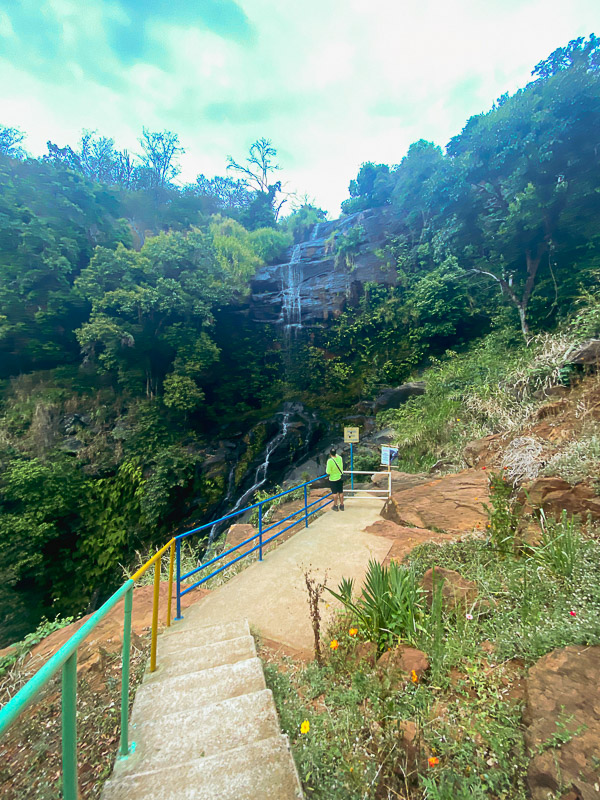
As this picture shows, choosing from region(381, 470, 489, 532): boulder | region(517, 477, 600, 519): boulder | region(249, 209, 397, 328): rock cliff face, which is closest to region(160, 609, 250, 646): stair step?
region(381, 470, 489, 532): boulder

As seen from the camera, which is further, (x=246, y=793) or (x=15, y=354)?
(x=15, y=354)

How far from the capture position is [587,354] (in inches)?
234

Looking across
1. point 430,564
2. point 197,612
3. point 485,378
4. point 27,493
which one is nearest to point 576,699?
point 430,564

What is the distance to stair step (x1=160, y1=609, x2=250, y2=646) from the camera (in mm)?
2824

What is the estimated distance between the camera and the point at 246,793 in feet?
4.64

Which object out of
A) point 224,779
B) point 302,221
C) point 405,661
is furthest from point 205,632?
point 302,221

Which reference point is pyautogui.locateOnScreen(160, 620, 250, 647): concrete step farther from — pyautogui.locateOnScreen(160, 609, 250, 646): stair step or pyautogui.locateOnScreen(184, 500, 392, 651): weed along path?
pyautogui.locateOnScreen(184, 500, 392, 651): weed along path

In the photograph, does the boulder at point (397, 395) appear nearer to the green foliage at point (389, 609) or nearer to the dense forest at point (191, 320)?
the dense forest at point (191, 320)

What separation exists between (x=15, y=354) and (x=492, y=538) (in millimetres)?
15414

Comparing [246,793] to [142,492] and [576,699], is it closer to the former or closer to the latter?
[576,699]

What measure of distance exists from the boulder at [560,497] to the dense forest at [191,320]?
8.11 meters

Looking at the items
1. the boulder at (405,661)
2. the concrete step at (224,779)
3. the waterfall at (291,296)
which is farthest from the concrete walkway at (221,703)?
the waterfall at (291,296)

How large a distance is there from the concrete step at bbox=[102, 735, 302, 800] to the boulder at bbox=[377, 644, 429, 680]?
0.75m

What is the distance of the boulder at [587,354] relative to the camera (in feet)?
19.1
